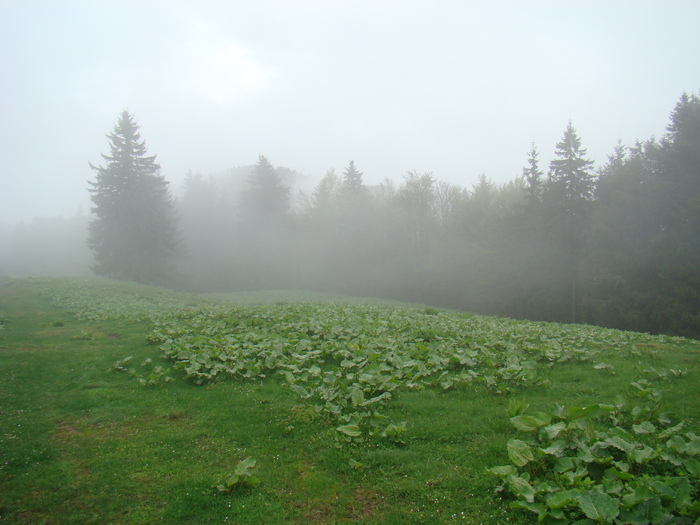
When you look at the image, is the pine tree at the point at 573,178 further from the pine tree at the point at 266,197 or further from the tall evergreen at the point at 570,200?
the pine tree at the point at 266,197

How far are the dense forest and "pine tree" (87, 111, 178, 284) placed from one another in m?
10.8

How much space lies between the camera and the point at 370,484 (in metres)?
4.29

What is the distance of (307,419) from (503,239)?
31.3 metres

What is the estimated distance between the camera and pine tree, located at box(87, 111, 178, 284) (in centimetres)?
3919

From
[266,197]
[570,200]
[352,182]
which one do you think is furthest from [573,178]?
[266,197]

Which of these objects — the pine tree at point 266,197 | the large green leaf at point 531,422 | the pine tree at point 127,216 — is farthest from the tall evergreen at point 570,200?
the pine tree at point 127,216

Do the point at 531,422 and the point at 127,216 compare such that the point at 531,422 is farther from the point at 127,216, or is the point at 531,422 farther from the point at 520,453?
the point at 127,216

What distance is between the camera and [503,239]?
1324 inches

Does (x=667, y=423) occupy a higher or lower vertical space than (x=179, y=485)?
higher

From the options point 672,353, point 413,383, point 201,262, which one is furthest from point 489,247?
point 201,262

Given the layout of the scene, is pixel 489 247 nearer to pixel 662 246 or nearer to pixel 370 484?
pixel 662 246

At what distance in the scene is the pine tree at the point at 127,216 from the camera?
1543 inches

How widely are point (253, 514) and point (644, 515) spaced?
3.29 metres

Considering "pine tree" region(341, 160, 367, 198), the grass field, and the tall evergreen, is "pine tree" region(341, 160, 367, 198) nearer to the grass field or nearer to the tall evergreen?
the tall evergreen
